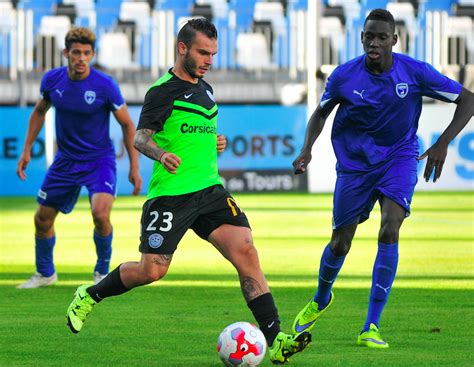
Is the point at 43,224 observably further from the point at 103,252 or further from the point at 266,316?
the point at 266,316

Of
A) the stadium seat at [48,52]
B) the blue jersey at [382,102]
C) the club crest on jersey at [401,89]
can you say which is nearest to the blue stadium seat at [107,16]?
the stadium seat at [48,52]

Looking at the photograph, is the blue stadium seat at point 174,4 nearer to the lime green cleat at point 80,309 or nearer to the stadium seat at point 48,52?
the stadium seat at point 48,52

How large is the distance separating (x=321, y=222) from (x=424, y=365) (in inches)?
504

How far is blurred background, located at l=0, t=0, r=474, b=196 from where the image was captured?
90.7 feet

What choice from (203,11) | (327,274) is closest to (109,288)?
(327,274)

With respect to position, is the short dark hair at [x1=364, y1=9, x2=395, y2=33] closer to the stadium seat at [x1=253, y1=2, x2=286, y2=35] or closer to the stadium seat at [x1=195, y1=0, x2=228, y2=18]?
the stadium seat at [x1=253, y1=2, x2=286, y2=35]

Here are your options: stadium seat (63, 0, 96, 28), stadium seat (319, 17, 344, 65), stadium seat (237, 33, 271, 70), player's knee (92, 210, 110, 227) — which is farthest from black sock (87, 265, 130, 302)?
stadium seat (63, 0, 96, 28)

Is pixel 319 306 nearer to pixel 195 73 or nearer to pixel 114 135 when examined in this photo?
pixel 195 73

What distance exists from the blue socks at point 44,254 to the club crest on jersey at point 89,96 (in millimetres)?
1272

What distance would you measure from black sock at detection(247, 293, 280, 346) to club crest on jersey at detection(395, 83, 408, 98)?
156 centimetres

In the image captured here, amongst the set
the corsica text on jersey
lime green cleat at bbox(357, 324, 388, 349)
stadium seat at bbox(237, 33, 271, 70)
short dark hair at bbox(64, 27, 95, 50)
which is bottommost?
lime green cleat at bbox(357, 324, 388, 349)

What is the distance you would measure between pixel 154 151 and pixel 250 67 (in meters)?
23.5

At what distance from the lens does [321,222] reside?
19.8m

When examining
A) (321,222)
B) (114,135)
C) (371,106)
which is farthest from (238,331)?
(114,135)
